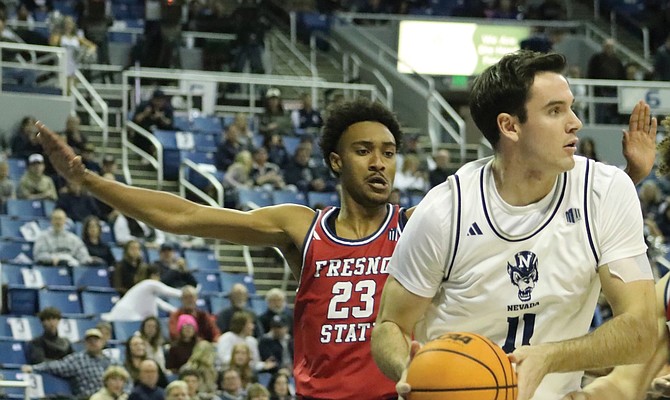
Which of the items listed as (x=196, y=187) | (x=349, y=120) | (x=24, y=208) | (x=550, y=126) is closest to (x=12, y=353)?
(x=24, y=208)

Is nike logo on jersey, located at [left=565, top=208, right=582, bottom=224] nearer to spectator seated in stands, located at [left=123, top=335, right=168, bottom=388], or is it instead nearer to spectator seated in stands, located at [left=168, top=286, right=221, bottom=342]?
spectator seated in stands, located at [left=123, top=335, right=168, bottom=388]

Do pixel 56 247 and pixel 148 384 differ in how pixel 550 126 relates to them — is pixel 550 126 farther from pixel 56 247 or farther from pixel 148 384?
pixel 56 247

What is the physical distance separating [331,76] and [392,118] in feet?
57.3

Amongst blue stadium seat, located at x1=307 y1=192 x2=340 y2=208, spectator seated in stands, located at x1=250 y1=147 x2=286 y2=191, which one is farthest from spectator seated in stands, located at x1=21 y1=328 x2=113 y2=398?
blue stadium seat, located at x1=307 y1=192 x2=340 y2=208

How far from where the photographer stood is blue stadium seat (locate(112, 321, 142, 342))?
1366 cm

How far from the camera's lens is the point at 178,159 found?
18.2 metres

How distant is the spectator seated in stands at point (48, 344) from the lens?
1253 centimetres

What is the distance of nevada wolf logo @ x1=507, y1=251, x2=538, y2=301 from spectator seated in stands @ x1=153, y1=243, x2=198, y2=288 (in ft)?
34.7

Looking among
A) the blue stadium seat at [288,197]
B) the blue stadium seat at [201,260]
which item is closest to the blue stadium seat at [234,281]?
the blue stadium seat at [201,260]

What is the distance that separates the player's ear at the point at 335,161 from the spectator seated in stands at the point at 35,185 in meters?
9.47

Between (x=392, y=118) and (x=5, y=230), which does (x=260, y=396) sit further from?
(x=392, y=118)

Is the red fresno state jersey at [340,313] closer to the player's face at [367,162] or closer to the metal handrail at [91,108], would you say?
the player's face at [367,162]

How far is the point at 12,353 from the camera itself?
12.7 metres

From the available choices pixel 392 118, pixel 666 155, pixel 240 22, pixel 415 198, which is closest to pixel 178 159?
pixel 415 198
